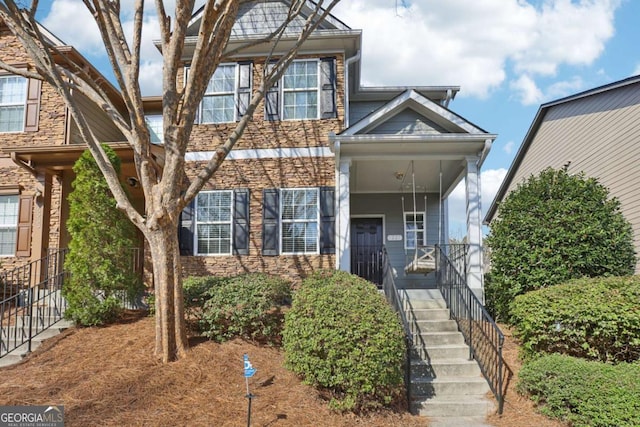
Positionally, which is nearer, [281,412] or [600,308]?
[281,412]

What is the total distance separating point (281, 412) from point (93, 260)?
14.6 feet

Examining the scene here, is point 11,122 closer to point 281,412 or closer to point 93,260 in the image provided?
point 93,260

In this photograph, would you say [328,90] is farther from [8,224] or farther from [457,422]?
[8,224]

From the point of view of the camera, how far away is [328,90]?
34.6ft

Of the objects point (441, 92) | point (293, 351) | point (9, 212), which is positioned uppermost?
point (441, 92)

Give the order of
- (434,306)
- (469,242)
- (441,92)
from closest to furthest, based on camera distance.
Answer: (434,306) < (469,242) < (441,92)

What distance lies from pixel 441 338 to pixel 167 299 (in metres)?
4.30

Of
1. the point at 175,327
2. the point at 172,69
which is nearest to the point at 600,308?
the point at 175,327

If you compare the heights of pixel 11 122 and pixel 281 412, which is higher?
pixel 11 122

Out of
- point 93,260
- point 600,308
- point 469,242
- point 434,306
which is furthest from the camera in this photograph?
point 469,242

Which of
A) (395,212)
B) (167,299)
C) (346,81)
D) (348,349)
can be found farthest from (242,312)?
(395,212)

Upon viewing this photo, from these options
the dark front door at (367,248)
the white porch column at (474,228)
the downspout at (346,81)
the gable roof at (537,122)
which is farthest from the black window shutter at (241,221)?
the gable roof at (537,122)

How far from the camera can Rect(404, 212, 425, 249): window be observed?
41.0 feet

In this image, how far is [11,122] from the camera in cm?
1152
